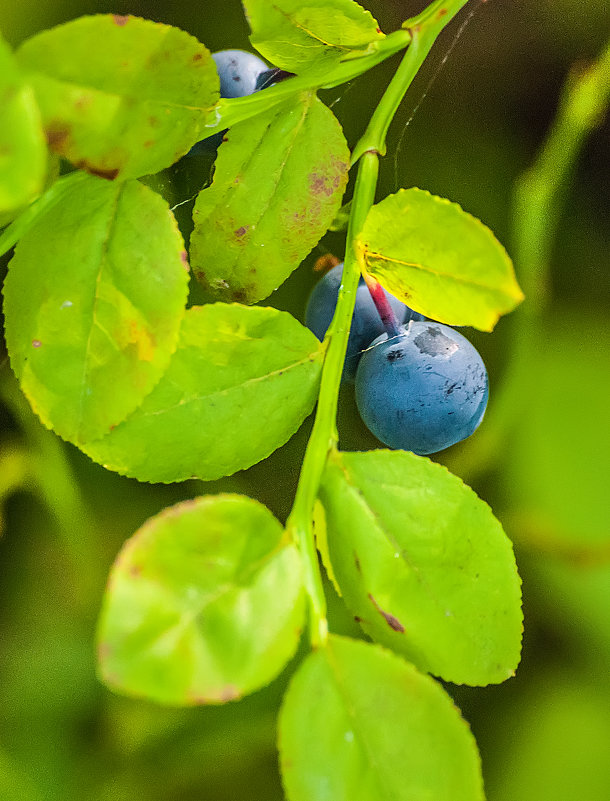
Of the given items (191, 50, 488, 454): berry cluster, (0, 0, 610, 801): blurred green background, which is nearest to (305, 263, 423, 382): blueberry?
(191, 50, 488, 454): berry cluster

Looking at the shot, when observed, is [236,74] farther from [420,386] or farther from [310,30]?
[420,386]

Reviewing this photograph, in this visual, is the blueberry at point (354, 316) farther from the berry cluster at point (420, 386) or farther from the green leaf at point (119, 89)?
the green leaf at point (119, 89)

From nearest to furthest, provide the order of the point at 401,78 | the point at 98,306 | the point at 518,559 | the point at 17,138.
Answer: the point at 17,138 → the point at 98,306 → the point at 401,78 → the point at 518,559

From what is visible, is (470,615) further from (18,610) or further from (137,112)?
(18,610)

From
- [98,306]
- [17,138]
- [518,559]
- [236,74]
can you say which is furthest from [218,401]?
[518,559]

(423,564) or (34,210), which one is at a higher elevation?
(34,210)

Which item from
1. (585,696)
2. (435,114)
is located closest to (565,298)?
(435,114)
